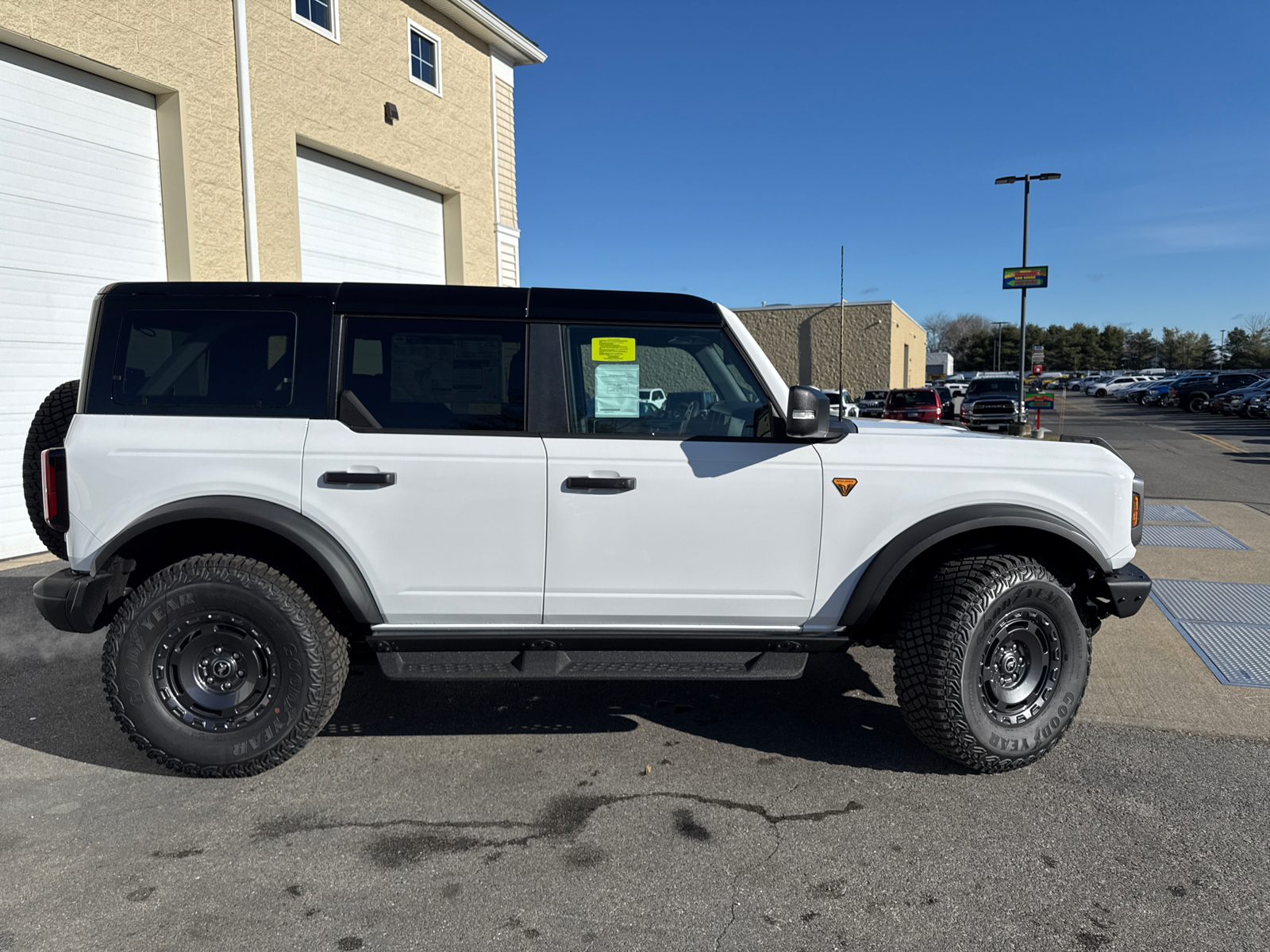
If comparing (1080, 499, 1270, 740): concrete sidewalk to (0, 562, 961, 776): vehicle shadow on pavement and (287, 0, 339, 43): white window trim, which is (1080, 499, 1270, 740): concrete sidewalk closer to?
(0, 562, 961, 776): vehicle shadow on pavement

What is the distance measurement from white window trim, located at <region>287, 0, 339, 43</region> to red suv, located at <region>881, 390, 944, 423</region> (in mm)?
19254

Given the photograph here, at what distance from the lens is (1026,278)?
25688 mm

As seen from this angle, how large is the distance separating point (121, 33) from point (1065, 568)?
913 cm

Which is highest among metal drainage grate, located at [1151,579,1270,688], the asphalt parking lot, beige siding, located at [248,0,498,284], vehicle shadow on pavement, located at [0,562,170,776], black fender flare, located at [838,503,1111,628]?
beige siding, located at [248,0,498,284]

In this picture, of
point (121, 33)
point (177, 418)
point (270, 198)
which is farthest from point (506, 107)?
point (177, 418)

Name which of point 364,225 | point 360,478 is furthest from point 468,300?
point 364,225

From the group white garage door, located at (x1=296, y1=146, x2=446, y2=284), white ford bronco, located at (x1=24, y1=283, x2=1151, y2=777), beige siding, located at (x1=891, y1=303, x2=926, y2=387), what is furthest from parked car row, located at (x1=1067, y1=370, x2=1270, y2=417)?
white ford bronco, located at (x1=24, y1=283, x2=1151, y2=777)

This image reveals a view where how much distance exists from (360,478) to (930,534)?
2.35 meters

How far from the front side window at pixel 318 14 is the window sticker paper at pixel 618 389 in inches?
341

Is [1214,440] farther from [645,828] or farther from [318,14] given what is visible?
[645,828]

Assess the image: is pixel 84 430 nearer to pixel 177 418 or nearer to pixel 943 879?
pixel 177 418

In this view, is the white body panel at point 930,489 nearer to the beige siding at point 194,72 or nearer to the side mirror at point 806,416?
the side mirror at point 806,416

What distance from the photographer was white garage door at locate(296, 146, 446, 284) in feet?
33.7

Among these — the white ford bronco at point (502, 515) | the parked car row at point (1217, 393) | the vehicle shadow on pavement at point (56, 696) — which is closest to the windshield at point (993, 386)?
the parked car row at point (1217, 393)
